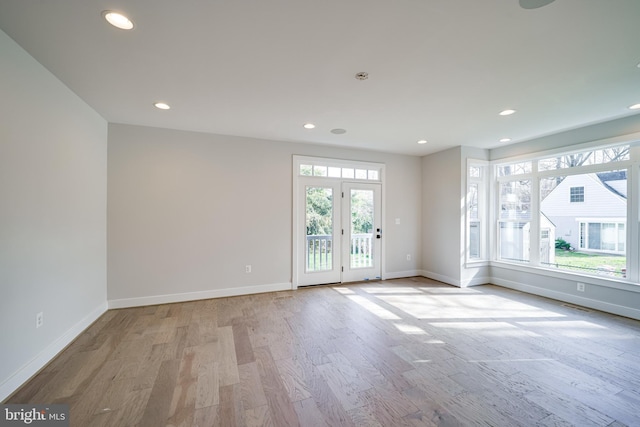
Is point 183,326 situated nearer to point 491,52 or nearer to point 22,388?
point 22,388

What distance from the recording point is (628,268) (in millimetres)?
3443

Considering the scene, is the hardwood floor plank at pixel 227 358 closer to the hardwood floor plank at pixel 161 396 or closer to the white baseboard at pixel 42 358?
the hardwood floor plank at pixel 161 396

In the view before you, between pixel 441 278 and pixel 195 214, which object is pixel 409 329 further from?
pixel 195 214

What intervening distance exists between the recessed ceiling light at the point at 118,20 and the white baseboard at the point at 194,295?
3.40 metres

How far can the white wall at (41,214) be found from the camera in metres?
1.92

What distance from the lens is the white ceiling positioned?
5.37 feet

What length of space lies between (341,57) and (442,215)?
4047mm

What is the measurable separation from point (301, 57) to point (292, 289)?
362cm

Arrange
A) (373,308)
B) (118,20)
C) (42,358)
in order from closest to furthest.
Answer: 1. (118,20)
2. (42,358)
3. (373,308)

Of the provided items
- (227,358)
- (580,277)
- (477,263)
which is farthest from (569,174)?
(227,358)

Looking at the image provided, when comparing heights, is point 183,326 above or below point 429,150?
below

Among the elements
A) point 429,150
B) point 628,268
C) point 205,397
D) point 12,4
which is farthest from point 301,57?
point 628,268

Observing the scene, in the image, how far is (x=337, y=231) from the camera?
4980mm

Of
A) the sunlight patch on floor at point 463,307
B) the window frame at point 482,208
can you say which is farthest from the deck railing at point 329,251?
the window frame at point 482,208
